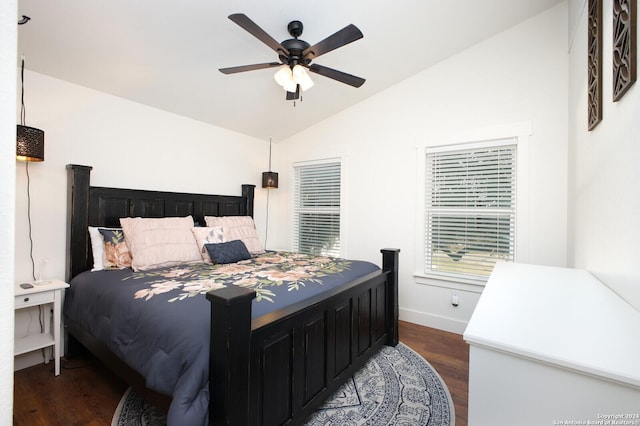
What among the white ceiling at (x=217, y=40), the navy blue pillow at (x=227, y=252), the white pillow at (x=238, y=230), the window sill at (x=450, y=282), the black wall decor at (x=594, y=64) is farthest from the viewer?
the white pillow at (x=238, y=230)

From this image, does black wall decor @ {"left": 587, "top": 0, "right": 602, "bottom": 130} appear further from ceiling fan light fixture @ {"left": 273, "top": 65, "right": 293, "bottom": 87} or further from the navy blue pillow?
the navy blue pillow

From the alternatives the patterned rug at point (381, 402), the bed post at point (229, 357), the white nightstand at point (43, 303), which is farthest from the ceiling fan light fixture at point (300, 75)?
the white nightstand at point (43, 303)

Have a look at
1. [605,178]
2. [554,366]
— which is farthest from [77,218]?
[605,178]

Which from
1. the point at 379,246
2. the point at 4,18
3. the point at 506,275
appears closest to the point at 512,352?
the point at 506,275

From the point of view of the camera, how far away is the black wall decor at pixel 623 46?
1123 mm

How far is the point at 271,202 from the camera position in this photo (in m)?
4.64

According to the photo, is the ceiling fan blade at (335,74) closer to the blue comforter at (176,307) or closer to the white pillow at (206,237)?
the blue comforter at (176,307)

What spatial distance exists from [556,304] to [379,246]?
2.49 metres

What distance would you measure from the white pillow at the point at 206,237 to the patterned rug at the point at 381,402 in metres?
1.18

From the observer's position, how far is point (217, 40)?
2.36 metres

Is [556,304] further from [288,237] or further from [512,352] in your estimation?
[288,237]

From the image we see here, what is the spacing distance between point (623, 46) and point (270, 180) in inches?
144

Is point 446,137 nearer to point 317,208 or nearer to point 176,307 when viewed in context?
point 317,208

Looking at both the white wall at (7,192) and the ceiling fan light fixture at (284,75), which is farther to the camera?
the ceiling fan light fixture at (284,75)
